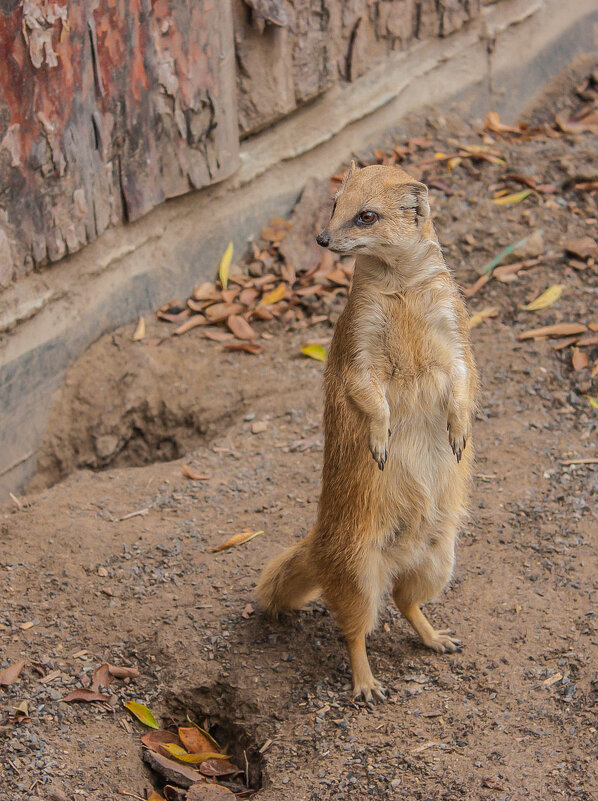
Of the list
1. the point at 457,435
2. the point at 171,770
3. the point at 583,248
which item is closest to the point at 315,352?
the point at 583,248

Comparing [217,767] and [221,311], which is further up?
[221,311]

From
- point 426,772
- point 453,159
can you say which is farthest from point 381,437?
point 453,159

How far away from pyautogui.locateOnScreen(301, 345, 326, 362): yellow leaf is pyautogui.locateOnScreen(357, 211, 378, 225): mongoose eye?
1.79m

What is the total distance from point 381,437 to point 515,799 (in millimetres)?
967

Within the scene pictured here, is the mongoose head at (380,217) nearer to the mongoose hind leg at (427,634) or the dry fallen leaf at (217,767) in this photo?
the mongoose hind leg at (427,634)

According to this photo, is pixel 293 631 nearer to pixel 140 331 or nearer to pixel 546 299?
pixel 140 331

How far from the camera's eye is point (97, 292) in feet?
13.5

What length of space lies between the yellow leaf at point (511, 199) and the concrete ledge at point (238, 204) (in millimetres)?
817

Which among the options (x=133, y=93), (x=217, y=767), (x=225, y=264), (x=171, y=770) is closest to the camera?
(x=171, y=770)

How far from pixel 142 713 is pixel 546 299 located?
8.69 ft

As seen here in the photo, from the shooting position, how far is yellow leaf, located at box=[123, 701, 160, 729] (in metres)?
2.83

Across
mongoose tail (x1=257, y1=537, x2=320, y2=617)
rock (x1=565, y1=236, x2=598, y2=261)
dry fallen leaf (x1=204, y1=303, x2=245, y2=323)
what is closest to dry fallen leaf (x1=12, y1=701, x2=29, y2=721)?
mongoose tail (x1=257, y1=537, x2=320, y2=617)

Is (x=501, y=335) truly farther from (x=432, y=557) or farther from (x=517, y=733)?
(x=517, y=733)

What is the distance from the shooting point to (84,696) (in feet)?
9.24
